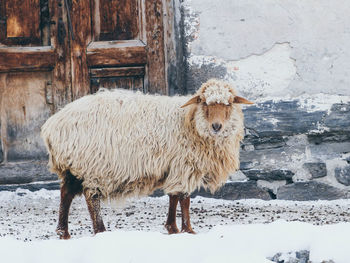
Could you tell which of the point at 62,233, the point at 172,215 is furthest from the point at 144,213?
the point at 62,233

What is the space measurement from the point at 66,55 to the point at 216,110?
2516 mm

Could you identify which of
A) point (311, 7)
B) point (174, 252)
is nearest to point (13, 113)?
point (311, 7)

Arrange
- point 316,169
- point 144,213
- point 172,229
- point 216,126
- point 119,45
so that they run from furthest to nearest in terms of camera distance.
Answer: point 119,45 < point 316,169 < point 144,213 < point 172,229 < point 216,126

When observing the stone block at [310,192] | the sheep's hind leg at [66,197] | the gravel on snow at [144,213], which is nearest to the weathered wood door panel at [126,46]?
the gravel on snow at [144,213]

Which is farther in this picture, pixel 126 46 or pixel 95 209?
pixel 126 46

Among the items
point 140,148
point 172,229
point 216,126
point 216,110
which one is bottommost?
point 172,229

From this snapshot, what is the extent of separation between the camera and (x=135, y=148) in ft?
14.0

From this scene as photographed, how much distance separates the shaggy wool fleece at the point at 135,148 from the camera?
4207mm

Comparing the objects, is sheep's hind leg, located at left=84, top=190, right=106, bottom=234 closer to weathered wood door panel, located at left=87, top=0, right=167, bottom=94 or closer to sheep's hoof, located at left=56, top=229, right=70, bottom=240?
sheep's hoof, located at left=56, top=229, right=70, bottom=240

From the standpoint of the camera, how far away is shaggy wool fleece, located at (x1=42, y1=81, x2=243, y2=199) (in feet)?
13.8

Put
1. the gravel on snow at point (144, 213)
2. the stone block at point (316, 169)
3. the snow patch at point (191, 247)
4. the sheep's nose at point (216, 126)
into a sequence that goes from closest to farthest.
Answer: the snow patch at point (191, 247)
the sheep's nose at point (216, 126)
the gravel on snow at point (144, 213)
the stone block at point (316, 169)

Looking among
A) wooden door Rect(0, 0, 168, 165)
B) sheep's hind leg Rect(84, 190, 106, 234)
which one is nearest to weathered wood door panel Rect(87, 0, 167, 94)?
wooden door Rect(0, 0, 168, 165)

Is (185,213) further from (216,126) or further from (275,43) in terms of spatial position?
(275,43)

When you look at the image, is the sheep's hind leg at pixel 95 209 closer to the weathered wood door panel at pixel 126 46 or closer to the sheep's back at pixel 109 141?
the sheep's back at pixel 109 141
